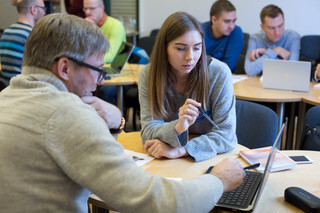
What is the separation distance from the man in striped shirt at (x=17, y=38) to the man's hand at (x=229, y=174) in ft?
8.01

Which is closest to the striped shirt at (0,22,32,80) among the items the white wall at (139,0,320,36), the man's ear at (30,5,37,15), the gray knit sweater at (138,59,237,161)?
the man's ear at (30,5,37,15)

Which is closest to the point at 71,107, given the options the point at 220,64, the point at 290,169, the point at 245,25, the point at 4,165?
the point at 4,165

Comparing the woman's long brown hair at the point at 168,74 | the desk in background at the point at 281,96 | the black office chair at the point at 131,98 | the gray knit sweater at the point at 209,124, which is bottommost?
the black office chair at the point at 131,98

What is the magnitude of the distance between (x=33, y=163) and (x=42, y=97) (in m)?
0.17

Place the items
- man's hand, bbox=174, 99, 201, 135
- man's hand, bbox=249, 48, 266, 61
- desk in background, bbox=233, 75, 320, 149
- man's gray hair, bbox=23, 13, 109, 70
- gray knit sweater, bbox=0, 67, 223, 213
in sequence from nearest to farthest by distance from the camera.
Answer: gray knit sweater, bbox=0, 67, 223, 213, man's gray hair, bbox=23, 13, 109, 70, man's hand, bbox=174, 99, 201, 135, desk in background, bbox=233, 75, 320, 149, man's hand, bbox=249, 48, 266, 61

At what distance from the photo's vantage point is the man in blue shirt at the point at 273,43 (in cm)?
352

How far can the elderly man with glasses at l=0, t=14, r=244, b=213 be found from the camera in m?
0.88

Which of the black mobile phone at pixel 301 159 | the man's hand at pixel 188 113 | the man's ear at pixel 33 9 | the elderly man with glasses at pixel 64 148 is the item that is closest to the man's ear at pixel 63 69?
the elderly man with glasses at pixel 64 148

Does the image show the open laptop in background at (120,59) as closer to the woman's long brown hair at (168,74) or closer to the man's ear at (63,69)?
the woman's long brown hair at (168,74)

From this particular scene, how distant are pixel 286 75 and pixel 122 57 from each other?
155cm

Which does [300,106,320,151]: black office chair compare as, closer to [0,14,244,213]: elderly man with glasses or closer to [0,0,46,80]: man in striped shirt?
[0,14,244,213]: elderly man with glasses

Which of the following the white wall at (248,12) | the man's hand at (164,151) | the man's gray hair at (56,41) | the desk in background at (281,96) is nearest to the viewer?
the man's gray hair at (56,41)

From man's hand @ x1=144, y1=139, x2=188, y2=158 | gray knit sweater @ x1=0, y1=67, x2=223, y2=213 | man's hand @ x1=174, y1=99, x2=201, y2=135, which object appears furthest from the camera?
man's hand @ x1=144, y1=139, x2=188, y2=158

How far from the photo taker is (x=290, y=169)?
1.50m
